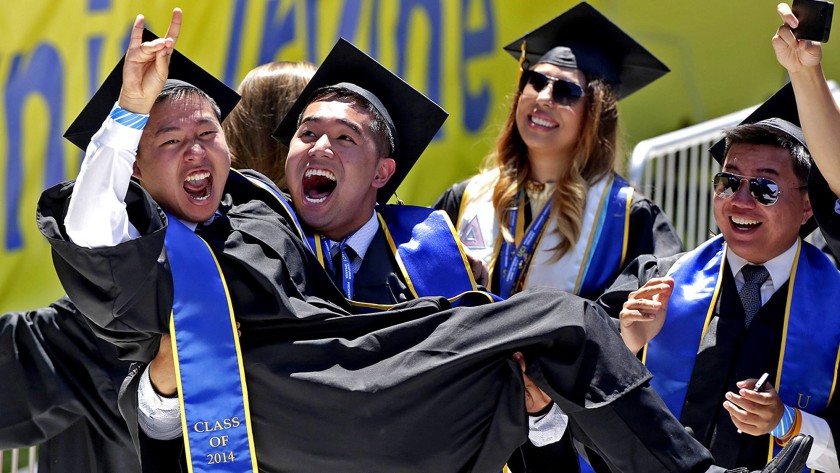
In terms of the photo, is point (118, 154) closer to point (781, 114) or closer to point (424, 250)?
point (424, 250)

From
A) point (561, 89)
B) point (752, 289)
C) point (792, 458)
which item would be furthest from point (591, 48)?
point (792, 458)

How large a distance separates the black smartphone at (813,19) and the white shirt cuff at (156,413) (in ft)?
6.56

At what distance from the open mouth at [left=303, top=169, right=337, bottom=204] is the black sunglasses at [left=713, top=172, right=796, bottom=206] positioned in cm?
129

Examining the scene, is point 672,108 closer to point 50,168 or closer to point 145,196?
point 50,168

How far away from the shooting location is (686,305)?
14.6 feet

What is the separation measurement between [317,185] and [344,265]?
0.30m

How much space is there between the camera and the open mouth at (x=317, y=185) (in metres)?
4.30

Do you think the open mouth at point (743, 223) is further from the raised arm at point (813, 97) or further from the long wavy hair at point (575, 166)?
the long wavy hair at point (575, 166)

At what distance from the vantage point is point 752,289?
173 inches

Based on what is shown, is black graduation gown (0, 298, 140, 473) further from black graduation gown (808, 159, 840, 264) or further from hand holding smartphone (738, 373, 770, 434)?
black graduation gown (808, 159, 840, 264)

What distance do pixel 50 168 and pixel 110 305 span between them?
301cm

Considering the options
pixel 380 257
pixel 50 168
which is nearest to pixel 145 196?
pixel 380 257

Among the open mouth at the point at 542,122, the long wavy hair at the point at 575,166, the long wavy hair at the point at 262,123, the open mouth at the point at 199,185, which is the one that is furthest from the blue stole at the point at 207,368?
the open mouth at the point at 542,122

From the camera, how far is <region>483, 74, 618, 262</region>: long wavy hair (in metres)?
5.23
